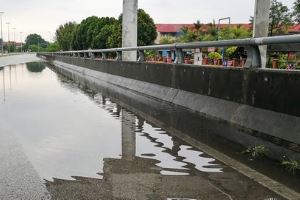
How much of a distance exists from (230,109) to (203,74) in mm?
1480

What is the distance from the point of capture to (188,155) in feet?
18.3

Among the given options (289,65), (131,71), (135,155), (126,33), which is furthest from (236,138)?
(126,33)

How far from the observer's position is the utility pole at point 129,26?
57.1 ft

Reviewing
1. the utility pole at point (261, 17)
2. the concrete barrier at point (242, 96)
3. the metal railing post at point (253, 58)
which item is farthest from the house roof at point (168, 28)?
the metal railing post at point (253, 58)

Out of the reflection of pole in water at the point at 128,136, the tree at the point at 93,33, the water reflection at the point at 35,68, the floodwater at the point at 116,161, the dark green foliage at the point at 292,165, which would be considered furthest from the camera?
the tree at the point at 93,33

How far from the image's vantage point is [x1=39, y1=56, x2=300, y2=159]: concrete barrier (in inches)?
217

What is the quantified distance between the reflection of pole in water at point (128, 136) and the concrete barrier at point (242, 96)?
3.92ft

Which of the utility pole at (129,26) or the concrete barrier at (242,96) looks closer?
the concrete barrier at (242,96)

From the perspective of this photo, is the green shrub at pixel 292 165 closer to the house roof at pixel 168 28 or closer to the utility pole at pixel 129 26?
the utility pole at pixel 129 26

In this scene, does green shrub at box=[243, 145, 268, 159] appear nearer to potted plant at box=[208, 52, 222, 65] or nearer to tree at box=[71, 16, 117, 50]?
potted plant at box=[208, 52, 222, 65]

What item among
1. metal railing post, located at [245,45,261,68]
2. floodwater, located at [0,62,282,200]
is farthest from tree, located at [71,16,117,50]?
metal railing post, located at [245,45,261,68]

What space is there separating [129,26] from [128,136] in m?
11.5

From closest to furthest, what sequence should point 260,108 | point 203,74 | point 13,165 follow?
point 13,165 → point 260,108 → point 203,74

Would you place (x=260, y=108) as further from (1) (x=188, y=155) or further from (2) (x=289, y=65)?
(2) (x=289, y=65)
